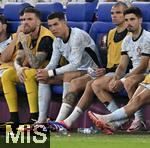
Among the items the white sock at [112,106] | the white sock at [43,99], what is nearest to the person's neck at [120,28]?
the white sock at [112,106]

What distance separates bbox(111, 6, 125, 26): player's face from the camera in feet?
27.7

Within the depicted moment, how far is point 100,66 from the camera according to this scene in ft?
28.4

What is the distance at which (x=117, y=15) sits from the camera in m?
8.45

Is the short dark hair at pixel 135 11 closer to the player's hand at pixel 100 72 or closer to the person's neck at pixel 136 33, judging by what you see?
the person's neck at pixel 136 33

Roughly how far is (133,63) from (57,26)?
116 cm

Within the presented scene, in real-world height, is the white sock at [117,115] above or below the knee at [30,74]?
below

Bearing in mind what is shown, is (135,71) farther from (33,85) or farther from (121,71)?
(33,85)

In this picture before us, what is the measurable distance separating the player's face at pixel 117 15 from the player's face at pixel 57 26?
25.9 inches

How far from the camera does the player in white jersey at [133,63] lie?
7.87 m

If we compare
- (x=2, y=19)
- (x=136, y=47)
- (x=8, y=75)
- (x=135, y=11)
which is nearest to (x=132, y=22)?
(x=135, y=11)

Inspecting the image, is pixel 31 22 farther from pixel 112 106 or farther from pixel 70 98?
pixel 112 106

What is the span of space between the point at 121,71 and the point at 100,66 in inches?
23.3

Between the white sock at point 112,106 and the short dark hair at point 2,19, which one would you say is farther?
the short dark hair at point 2,19

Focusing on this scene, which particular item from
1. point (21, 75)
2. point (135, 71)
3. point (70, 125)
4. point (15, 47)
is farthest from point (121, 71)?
point (15, 47)
